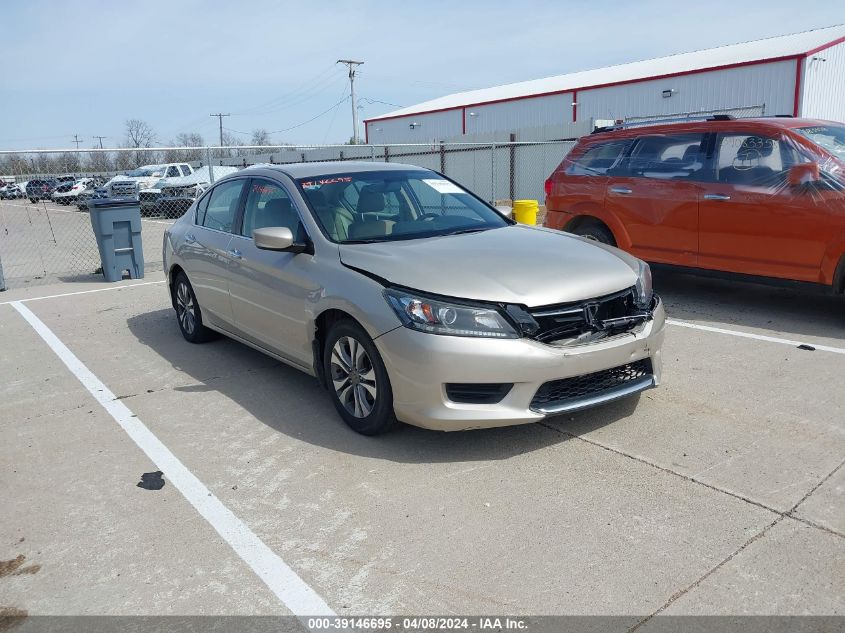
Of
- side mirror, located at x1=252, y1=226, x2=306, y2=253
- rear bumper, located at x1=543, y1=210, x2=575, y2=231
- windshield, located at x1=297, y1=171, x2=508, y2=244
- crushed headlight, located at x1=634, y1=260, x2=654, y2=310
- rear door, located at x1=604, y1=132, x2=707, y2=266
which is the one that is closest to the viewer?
crushed headlight, located at x1=634, y1=260, x2=654, y2=310

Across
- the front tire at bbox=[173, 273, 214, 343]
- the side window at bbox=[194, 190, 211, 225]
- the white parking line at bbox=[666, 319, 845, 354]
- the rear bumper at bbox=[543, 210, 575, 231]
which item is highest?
the side window at bbox=[194, 190, 211, 225]

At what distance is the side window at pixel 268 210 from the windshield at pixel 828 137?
4696mm

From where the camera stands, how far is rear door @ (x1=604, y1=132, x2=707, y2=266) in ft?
23.4

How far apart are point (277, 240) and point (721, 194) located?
14.7ft

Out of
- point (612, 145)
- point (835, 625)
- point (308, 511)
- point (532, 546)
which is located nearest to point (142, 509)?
point (308, 511)

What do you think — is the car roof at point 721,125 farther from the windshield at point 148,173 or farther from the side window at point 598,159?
the windshield at point 148,173

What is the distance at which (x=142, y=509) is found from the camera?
358 centimetres

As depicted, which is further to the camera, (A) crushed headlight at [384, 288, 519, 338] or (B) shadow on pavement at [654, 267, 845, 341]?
(B) shadow on pavement at [654, 267, 845, 341]

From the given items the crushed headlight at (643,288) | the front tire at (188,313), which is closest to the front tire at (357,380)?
the crushed headlight at (643,288)

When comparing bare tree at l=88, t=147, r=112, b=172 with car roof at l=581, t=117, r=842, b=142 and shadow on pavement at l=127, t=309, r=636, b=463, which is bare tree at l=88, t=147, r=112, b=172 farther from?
car roof at l=581, t=117, r=842, b=142

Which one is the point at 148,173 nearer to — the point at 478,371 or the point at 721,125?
the point at 721,125

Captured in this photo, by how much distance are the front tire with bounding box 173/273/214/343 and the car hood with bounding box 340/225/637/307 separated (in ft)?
8.21

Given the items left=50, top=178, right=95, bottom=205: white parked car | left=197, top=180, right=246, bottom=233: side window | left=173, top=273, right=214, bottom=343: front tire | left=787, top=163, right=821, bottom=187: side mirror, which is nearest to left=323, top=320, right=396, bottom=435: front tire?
left=197, top=180, right=246, bottom=233: side window

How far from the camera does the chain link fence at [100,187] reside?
1213 centimetres
